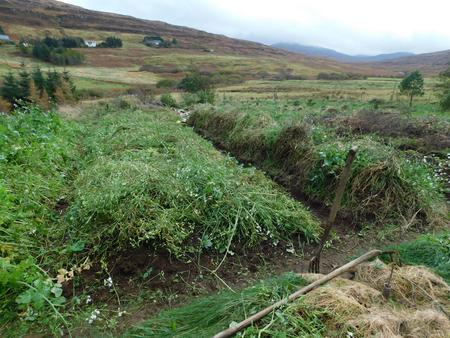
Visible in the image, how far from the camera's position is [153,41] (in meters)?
77.1

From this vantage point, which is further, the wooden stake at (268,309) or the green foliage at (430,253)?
the green foliage at (430,253)

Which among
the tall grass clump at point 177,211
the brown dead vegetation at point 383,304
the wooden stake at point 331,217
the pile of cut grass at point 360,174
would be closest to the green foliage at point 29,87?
the pile of cut grass at point 360,174

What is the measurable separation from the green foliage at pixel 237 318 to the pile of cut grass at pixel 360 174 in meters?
2.85

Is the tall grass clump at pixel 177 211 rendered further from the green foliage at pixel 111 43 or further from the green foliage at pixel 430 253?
the green foliage at pixel 111 43

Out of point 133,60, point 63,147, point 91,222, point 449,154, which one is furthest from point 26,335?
point 133,60

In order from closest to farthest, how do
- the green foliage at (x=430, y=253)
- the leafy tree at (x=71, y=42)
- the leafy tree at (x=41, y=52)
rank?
the green foliage at (x=430, y=253) < the leafy tree at (x=41, y=52) < the leafy tree at (x=71, y=42)

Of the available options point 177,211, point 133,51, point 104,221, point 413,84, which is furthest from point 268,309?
point 133,51

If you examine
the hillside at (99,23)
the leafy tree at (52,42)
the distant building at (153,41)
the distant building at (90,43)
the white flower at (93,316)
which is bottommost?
the white flower at (93,316)

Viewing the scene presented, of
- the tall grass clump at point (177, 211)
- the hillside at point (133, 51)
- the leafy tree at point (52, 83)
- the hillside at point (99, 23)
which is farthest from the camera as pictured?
the hillside at point (99, 23)

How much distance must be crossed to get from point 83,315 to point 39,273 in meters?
0.67

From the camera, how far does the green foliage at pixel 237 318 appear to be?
7.88ft

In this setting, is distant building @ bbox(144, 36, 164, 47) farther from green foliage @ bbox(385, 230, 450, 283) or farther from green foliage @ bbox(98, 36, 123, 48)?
green foliage @ bbox(385, 230, 450, 283)

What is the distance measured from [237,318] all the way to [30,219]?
9.97 feet

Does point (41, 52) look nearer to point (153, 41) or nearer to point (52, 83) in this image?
point (52, 83)
